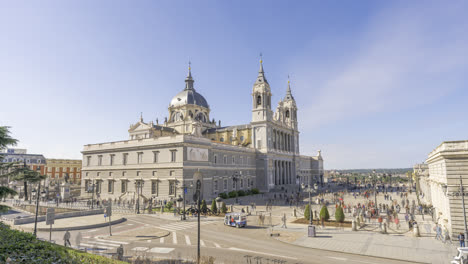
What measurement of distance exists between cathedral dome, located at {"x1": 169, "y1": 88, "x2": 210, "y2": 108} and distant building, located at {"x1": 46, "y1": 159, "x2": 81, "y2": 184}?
1687 inches

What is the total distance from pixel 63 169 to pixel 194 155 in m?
66.8

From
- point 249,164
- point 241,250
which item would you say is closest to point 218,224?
point 241,250

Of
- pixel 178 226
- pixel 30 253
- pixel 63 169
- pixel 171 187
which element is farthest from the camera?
pixel 63 169

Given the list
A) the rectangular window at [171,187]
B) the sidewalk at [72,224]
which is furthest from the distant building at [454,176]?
the rectangular window at [171,187]

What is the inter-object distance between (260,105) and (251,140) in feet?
32.2

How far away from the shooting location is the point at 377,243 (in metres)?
19.6

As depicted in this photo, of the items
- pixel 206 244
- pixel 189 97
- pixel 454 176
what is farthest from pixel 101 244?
pixel 189 97

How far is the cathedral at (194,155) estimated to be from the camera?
4488cm

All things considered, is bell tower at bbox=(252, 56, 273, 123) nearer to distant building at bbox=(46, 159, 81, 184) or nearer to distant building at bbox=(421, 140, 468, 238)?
distant building at bbox=(421, 140, 468, 238)

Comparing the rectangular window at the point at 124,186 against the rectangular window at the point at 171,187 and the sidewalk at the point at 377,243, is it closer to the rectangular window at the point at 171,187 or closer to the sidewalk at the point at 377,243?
the rectangular window at the point at 171,187

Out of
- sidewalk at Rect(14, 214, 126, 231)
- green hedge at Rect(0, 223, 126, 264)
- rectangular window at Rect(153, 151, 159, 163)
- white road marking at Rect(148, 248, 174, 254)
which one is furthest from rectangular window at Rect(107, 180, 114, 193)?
green hedge at Rect(0, 223, 126, 264)

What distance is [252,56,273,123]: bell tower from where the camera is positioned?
66938 mm

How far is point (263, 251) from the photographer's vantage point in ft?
58.4

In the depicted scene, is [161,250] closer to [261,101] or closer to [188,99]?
[261,101]
